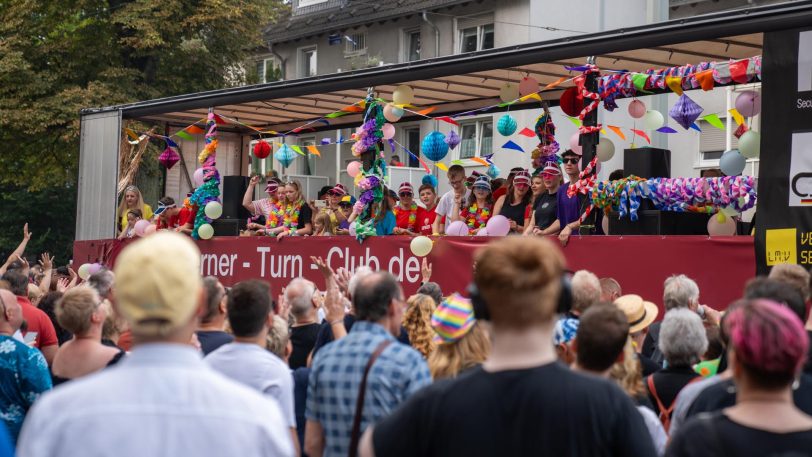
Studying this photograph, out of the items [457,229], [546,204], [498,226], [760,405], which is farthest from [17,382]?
[457,229]

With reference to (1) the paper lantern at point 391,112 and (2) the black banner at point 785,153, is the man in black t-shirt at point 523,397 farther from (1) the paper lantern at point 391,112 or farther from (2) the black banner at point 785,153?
(1) the paper lantern at point 391,112

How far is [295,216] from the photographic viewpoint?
15.6m

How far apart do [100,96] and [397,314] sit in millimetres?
23140

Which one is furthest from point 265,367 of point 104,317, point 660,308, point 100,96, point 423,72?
point 100,96

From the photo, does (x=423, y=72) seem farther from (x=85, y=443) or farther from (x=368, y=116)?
(x=85, y=443)

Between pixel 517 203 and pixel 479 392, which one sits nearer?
pixel 479 392

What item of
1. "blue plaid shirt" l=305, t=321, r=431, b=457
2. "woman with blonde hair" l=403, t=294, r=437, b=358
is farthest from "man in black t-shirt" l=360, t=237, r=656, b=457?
"woman with blonde hair" l=403, t=294, r=437, b=358

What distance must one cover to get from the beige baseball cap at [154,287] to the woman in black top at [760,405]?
146 cm

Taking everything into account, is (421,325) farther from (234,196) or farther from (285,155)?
(234,196)

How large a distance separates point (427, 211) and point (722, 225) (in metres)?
4.85

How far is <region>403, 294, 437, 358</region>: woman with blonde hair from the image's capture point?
576cm

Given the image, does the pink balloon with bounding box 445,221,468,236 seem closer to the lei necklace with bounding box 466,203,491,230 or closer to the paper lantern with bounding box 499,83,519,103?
the lei necklace with bounding box 466,203,491,230

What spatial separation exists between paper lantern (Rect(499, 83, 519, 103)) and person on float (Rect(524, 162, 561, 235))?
7.10 feet

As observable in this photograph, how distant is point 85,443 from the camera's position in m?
2.63
